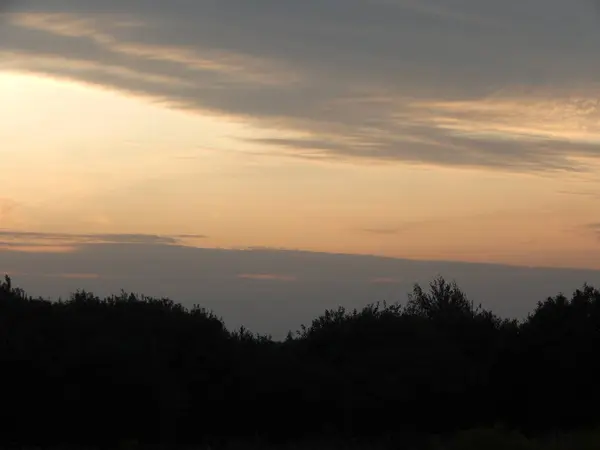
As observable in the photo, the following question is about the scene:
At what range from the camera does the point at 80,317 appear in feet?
99.4

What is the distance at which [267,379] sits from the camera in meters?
31.0

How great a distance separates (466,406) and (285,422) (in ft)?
20.1

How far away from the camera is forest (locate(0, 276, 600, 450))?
27.0 m

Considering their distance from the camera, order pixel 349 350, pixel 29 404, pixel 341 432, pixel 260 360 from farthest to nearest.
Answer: pixel 349 350 < pixel 260 360 < pixel 341 432 < pixel 29 404

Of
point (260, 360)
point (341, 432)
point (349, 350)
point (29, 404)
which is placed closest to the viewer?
point (29, 404)

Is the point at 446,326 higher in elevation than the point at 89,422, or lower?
higher

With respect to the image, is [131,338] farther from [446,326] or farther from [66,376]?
[446,326]

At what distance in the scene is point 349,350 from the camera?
35219mm

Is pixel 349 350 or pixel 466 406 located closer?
pixel 466 406

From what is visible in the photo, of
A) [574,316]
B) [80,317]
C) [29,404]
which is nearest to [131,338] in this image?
[80,317]

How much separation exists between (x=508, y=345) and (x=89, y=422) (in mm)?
13834

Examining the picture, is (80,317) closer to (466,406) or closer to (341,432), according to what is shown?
(341,432)

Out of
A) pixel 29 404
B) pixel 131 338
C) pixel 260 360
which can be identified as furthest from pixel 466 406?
pixel 29 404

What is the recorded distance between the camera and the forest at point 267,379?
27.0 meters
